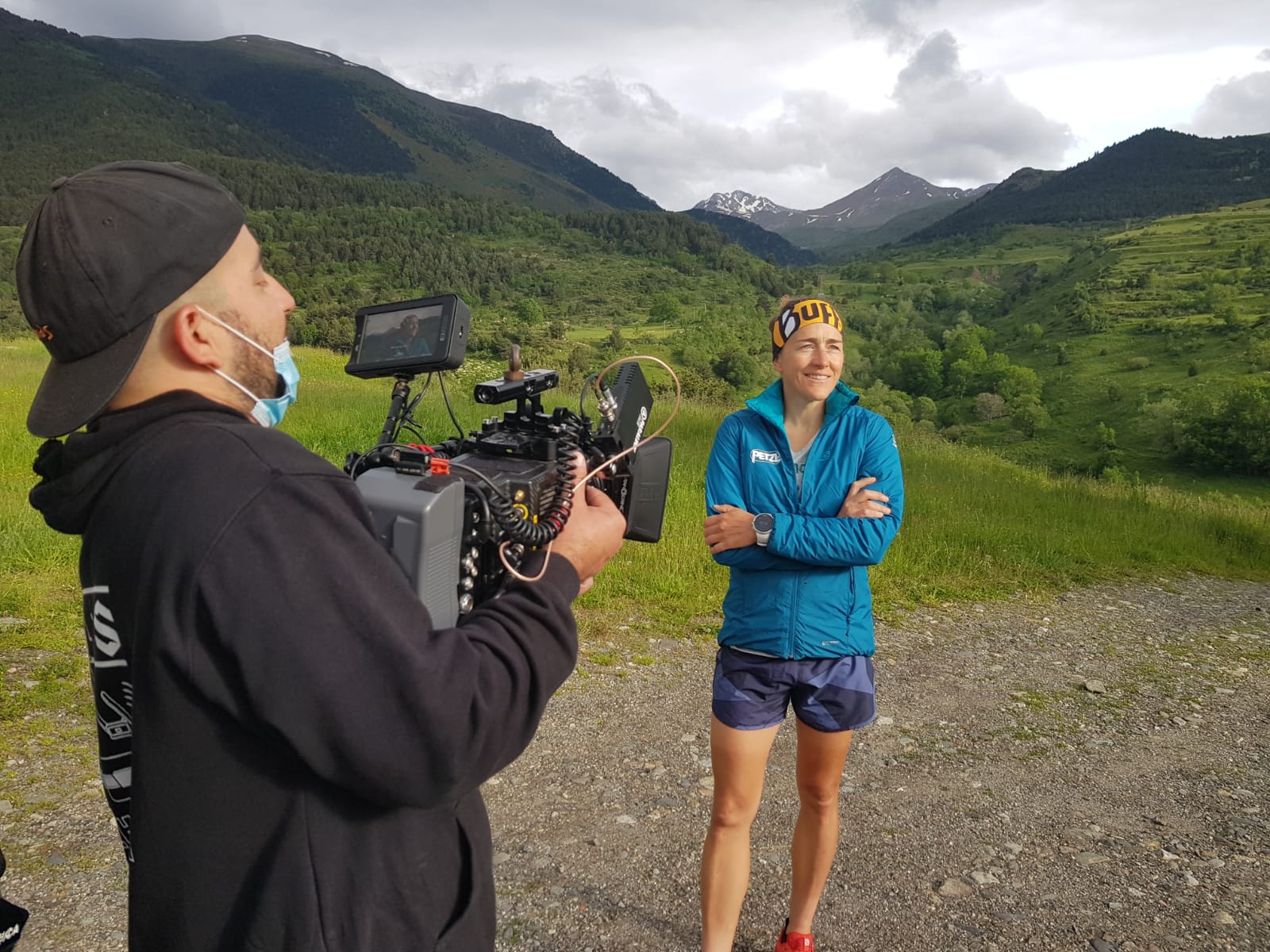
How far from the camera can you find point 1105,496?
41.2ft

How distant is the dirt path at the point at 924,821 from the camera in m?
3.26

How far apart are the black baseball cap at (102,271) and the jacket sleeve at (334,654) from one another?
32 centimetres

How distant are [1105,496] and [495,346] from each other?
4679 centimetres

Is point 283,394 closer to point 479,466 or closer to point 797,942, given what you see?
point 479,466

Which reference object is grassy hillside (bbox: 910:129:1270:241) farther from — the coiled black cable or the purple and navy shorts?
the coiled black cable

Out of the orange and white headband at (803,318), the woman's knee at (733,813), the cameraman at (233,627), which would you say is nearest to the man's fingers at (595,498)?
the cameraman at (233,627)

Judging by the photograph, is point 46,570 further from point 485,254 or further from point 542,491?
point 485,254

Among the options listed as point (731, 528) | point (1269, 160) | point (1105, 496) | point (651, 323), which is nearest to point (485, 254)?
point (651, 323)

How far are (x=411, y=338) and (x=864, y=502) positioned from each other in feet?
5.15

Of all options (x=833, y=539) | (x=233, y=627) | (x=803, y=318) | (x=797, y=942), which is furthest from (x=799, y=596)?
(x=233, y=627)

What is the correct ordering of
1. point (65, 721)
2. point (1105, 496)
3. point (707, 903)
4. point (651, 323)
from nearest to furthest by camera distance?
point (707, 903), point (65, 721), point (1105, 496), point (651, 323)

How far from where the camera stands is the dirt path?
326 cm

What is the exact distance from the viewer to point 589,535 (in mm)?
1482

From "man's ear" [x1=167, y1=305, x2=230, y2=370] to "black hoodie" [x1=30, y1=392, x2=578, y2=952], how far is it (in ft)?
0.24
